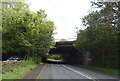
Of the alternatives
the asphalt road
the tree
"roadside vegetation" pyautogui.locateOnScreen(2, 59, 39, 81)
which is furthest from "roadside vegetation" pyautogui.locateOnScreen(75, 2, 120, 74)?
"roadside vegetation" pyautogui.locateOnScreen(2, 59, 39, 81)

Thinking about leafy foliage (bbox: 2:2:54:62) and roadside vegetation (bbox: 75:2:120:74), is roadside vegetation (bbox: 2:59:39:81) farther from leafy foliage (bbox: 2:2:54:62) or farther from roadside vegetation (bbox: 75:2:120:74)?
leafy foliage (bbox: 2:2:54:62)

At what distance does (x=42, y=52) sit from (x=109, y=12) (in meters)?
36.4

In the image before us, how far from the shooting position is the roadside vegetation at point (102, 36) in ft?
67.4

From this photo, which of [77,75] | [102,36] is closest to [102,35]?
[102,36]

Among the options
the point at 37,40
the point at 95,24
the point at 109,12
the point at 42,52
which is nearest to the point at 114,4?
the point at 109,12

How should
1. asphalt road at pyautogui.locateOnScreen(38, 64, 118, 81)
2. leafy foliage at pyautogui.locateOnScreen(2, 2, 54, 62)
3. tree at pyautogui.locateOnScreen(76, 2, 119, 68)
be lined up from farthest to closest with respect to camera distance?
leafy foliage at pyautogui.locateOnScreen(2, 2, 54, 62) → tree at pyautogui.locateOnScreen(76, 2, 119, 68) → asphalt road at pyautogui.locateOnScreen(38, 64, 118, 81)

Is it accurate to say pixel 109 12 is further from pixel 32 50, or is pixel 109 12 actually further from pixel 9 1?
pixel 32 50

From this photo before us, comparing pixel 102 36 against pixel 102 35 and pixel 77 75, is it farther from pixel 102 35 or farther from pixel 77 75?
pixel 77 75

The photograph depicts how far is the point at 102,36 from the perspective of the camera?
2406cm

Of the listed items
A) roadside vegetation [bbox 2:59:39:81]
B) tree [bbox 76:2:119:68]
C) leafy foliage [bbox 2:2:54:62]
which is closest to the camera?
roadside vegetation [bbox 2:59:39:81]

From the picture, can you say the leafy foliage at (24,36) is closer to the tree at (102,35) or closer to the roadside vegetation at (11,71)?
the tree at (102,35)

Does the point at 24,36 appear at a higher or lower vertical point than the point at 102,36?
→ higher

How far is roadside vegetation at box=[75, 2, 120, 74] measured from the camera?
809 inches

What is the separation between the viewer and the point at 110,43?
39000 millimetres
